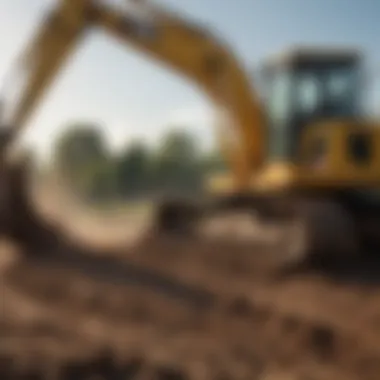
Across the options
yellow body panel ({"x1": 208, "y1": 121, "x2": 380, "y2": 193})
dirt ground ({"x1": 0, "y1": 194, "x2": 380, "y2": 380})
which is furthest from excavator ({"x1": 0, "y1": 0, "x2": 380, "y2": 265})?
dirt ground ({"x1": 0, "y1": 194, "x2": 380, "y2": 380})

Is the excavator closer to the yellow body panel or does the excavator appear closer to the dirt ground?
the yellow body panel

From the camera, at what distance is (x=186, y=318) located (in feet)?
20.0

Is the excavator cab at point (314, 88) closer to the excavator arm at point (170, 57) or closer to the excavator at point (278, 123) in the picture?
the excavator at point (278, 123)

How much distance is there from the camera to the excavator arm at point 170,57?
29.2 ft

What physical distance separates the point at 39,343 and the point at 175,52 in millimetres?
5193

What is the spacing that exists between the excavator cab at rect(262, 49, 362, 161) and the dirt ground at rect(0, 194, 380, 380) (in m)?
1.57

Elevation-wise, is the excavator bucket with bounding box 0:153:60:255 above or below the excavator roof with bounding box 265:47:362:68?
below

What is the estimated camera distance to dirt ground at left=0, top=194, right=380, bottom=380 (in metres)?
4.59

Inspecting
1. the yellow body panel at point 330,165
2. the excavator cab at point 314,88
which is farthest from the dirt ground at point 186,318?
the excavator cab at point 314,88

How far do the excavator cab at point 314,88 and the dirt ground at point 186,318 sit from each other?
5.16 ft

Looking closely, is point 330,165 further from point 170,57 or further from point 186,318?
point 186,318

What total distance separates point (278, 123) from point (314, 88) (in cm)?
60

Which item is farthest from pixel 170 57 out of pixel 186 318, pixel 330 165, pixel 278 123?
pixel 186 318

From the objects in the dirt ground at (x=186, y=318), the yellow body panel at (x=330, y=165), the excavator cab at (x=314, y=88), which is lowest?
the dirt ground at (x=186, y=318)
